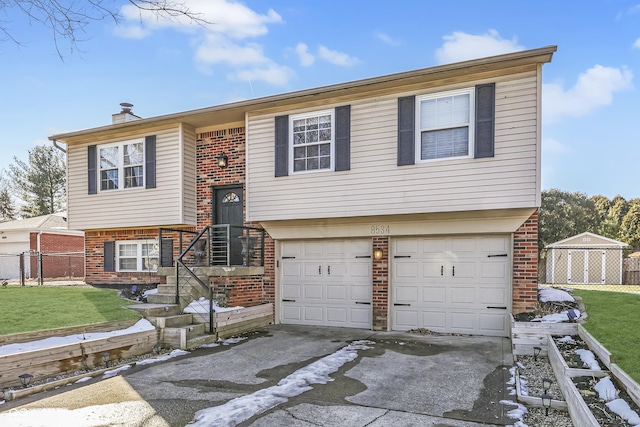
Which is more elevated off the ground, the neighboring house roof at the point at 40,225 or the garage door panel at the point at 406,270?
the neighboring house roof at the point at 40,225

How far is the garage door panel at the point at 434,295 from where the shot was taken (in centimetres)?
872

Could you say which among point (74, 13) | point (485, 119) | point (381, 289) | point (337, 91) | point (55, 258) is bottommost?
point (55, 258)

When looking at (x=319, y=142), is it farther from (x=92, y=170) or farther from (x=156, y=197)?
(x=92, y=170)

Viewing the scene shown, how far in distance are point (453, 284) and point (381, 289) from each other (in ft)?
5.01

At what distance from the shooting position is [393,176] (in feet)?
27.4

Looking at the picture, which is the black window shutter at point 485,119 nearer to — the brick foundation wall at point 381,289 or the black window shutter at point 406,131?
the black window shutter at point 406,131

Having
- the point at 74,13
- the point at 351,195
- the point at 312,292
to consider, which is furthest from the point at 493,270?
the point at 74,13

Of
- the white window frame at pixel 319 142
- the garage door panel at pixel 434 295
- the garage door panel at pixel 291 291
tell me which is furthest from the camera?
the garage door panel at pixel 291 291

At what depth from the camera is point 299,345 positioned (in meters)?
7.71

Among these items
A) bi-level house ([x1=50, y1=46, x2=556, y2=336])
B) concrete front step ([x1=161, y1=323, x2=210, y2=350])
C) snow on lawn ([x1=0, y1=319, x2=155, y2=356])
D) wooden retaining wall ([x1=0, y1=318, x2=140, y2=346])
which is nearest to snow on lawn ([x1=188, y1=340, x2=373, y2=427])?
concrete front step ([x1=161, y1=323, x2=210, y2=350])

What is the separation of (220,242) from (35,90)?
607 cm

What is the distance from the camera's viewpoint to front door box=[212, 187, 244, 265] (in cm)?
1048

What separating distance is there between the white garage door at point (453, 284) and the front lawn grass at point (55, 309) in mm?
5552

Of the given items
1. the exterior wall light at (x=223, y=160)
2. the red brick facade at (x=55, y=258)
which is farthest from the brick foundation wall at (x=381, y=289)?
the red brick facade at (x=55, y=258)
